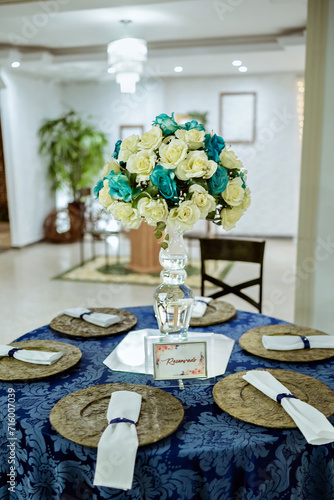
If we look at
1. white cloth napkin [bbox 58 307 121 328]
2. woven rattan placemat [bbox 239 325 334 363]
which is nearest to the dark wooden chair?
woven rattan placemat [bbox 239 325 334 363]

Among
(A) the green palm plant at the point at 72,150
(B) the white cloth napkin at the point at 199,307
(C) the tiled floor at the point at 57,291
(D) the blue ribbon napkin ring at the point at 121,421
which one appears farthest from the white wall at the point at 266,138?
(D) the blue ribbon napkin ring at the point at 121,421

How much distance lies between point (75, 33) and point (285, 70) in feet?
11.6

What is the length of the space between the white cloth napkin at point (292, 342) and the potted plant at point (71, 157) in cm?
597

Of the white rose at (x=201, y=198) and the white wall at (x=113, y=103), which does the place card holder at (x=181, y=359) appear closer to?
the white rose at (x=201, y=198)

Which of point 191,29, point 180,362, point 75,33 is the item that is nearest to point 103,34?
point 75,33

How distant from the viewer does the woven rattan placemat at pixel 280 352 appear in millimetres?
1737

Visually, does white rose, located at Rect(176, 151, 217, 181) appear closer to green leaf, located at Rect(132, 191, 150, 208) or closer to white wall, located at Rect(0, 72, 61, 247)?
green leaf, located at Rect(132, 191, 150, 208)

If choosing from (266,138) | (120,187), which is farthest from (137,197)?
(266,138)

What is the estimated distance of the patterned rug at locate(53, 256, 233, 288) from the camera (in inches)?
220

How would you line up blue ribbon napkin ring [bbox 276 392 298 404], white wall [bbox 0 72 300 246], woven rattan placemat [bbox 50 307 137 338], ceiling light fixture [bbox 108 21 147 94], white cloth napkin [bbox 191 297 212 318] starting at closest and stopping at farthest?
blue ribbon napkin ring [bbox 276 392 298 404]
woven rattan placemat [bbox 50 307 137 338]
white cloth napkin [bbox 191 297 212 318]
ceiling light fixture [bbox 108 21 147 94]
white wall [bbox 0 72 300 246]

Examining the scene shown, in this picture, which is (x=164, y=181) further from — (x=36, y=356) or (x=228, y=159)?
(x=36, y=356)

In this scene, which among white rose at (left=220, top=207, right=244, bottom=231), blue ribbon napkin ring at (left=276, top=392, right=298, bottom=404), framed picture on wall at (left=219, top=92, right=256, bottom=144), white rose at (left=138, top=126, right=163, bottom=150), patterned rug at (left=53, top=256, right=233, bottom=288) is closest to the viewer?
blue ribbon napkin ring at (left=276, top=392, right=298, bottom=404)

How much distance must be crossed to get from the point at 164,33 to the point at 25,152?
10.1 ft

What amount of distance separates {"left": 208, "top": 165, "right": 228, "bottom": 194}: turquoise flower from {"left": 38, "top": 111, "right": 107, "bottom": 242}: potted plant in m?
6.15
